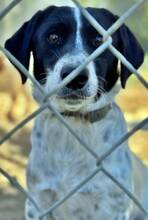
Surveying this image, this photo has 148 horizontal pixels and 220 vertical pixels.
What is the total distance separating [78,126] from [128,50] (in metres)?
0.40

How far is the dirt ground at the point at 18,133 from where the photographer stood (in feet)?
14.8

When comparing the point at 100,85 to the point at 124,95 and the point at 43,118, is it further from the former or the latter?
the point at 124,95

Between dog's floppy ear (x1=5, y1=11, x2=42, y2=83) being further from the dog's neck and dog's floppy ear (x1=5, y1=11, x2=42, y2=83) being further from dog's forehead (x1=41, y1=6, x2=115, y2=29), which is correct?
the dog's neck

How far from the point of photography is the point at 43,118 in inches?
135

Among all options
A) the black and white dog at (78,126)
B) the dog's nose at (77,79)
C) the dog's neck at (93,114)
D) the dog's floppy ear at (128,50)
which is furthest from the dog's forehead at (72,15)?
the dog's nose at (77,79)

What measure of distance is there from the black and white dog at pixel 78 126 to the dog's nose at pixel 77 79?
1.08 ft

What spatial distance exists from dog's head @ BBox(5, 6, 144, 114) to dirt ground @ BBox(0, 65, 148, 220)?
47.2 inches

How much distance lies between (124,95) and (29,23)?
2.21 metres

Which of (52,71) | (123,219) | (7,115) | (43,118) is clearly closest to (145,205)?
(123,219)

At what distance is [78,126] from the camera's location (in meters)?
3.39

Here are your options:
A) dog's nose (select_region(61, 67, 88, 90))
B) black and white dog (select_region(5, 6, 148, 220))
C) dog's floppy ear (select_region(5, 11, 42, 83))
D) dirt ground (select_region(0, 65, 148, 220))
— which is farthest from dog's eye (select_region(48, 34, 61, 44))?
dirt ground (select_region(0, 65, 148, 220))

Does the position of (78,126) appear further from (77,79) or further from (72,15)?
(77,79)

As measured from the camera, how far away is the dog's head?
3.19 meters

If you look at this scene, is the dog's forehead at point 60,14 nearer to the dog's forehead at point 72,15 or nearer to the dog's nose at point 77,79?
the dog's forehead at point 72,15
